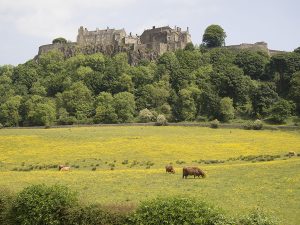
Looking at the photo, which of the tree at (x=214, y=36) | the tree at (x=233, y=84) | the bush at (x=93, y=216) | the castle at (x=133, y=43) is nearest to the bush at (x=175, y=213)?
the bush at (x=93, y=216)

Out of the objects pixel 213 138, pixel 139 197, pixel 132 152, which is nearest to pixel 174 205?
pixel 139 197

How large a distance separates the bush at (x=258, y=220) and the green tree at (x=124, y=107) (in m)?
81.2

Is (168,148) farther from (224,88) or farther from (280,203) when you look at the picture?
(224,88)

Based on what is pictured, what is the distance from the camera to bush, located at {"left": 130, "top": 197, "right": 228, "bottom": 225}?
53.0 feet

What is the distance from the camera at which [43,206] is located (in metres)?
19.5

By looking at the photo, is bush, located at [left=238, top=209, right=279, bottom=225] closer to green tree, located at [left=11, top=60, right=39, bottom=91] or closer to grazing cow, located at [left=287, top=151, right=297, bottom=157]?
grazing cow, located at [left=287, top=151, right=297, bottom=157]

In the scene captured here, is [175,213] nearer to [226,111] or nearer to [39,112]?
[226,111]

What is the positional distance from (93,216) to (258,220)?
21.9ft

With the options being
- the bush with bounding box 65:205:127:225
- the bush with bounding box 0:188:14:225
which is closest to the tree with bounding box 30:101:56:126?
the bush with bounding box 0:188:14:225

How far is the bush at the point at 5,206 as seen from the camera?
20.4 m

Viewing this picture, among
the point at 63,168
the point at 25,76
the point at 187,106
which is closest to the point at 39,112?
the point at 187,106

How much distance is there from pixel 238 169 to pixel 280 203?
14937 mm

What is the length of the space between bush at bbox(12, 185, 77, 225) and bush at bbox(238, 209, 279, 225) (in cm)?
749

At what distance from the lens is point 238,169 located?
3903 cm
